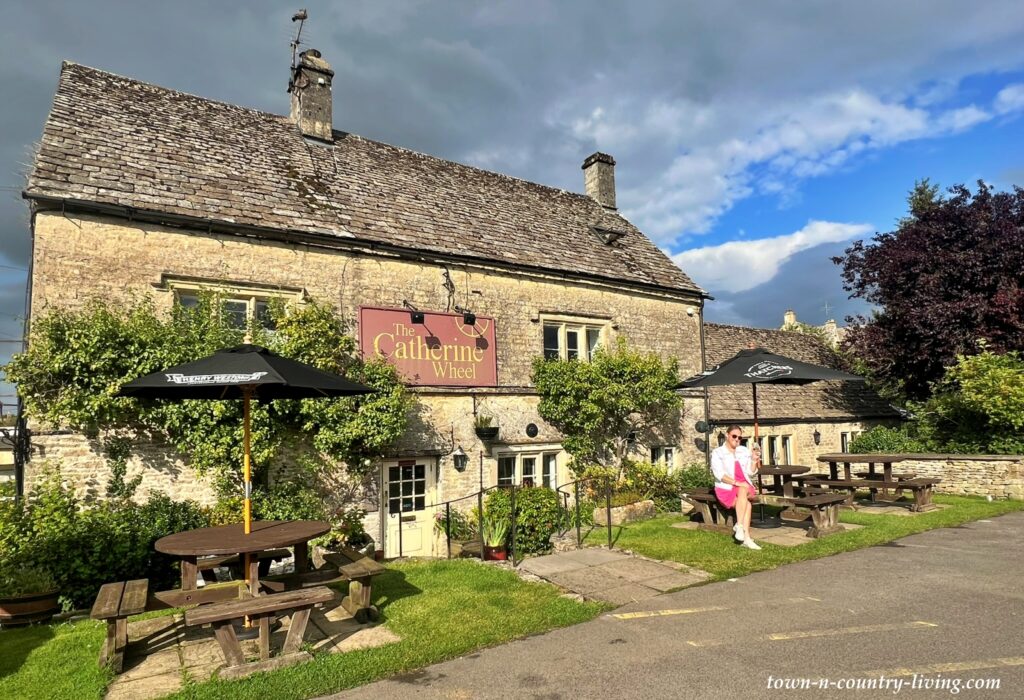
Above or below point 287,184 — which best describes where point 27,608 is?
below

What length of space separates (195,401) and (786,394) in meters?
17.7

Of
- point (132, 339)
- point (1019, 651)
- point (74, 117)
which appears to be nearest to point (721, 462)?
point (1019, 651)

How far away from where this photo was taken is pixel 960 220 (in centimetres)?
1773

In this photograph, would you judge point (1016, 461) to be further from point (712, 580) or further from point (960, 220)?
point (712, 580)

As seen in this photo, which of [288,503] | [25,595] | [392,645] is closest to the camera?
[392,645]

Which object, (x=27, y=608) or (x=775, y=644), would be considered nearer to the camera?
(x=775, y=644)

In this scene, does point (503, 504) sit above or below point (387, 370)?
below

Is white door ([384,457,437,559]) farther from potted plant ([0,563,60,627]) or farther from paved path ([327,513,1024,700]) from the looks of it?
paved path ([327,513,1024,700])

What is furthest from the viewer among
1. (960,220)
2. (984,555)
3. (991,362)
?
(960,220)

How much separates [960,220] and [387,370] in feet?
59.5

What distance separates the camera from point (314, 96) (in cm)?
1450

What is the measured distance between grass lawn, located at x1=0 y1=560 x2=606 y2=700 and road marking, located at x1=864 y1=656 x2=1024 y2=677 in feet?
9.10

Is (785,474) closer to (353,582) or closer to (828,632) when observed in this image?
(828,632)

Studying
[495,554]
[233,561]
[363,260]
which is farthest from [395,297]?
[233,561]
